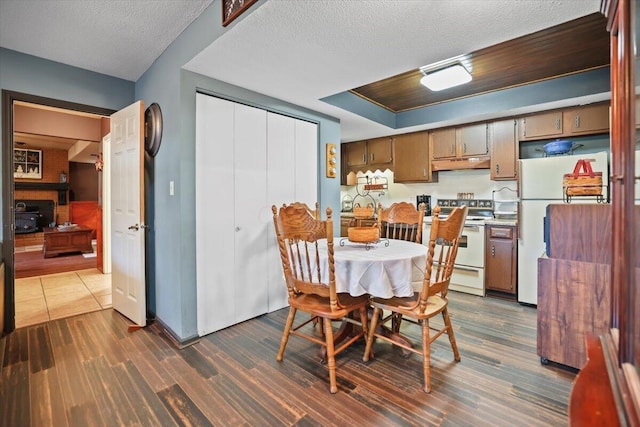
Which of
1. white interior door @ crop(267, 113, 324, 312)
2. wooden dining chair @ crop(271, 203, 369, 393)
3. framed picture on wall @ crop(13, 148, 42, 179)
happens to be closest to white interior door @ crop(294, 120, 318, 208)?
white interior door @ crop(267, 113, 324, 312)

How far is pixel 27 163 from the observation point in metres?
Answer: 7.71

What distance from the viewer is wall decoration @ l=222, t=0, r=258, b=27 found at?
5.63 ft

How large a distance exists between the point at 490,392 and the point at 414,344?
63 cm

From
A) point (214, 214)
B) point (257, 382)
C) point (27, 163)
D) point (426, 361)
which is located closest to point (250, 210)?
point (214, 214)

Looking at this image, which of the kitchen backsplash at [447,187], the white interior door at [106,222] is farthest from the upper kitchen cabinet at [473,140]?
the white interior door at [106,222]

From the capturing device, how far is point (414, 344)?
2387 millimetres

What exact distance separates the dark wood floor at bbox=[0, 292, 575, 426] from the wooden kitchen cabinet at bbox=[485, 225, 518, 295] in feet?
2.99

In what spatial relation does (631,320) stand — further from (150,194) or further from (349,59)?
(150,194)

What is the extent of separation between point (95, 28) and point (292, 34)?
1584 millimetres

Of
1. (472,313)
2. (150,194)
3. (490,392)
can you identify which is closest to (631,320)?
(490,392)

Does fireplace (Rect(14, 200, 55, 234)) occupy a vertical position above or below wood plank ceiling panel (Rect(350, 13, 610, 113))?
below

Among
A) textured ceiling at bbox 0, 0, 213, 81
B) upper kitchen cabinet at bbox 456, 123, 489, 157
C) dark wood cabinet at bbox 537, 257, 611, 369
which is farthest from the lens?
upper kitchen cabinet at bbox 456, 123, 489, 157

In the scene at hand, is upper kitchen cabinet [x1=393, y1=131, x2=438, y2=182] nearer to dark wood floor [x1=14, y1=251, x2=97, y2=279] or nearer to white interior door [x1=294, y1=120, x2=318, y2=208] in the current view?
white interior door [x1=294, y1=120, x2=318, y2=208]

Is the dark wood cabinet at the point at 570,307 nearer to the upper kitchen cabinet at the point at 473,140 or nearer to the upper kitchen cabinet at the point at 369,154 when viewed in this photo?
the upper kitchen cabinet at the point at 473,140
